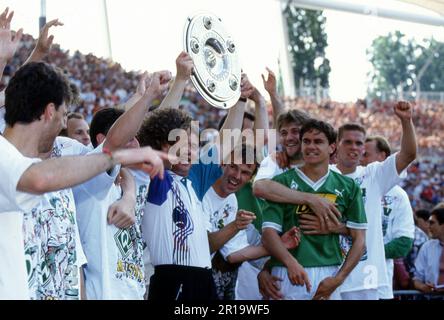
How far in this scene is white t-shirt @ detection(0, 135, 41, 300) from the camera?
315cm

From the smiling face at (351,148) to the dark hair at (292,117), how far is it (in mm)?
449

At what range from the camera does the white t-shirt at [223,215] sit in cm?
602

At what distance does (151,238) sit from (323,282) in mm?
1224

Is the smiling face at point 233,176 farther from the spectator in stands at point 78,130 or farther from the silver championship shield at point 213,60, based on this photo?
the spectator in stands at point 78,130

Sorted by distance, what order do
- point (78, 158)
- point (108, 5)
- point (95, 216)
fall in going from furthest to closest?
point (108, 5) → point (95, 216) → point (78, 158)

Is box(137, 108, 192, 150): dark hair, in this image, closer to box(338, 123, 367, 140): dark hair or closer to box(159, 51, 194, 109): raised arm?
box(159, 51, 194, 109): raised arm

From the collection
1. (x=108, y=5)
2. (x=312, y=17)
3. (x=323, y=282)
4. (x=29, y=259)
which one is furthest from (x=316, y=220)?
(x=312, y=17)

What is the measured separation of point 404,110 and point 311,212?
0.97 m

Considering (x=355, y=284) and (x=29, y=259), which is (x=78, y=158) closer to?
(x=29, y=259)

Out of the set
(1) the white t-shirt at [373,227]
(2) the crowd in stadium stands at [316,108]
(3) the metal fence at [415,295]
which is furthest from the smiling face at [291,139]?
(2) the crowd in stadium stands at [316,108]

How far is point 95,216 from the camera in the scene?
4348 millimetres

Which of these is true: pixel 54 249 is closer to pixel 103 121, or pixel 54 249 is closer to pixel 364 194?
pixel 103 121

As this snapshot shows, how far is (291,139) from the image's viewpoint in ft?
20.5

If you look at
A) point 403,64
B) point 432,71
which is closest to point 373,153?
point 432,71
